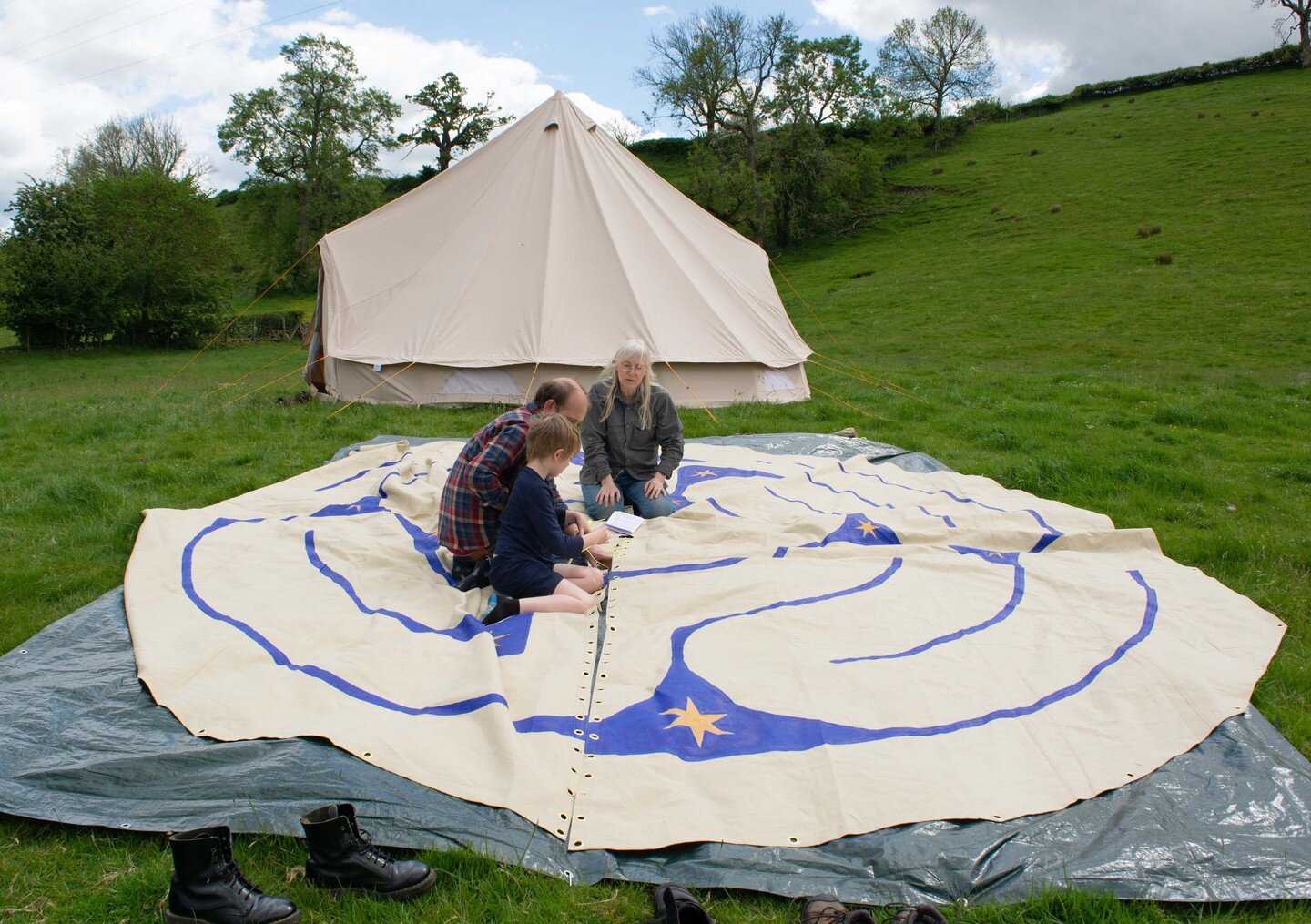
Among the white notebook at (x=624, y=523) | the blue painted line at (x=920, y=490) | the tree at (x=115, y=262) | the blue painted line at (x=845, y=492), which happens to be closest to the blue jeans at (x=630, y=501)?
the white notebook at (x=624, y=523)

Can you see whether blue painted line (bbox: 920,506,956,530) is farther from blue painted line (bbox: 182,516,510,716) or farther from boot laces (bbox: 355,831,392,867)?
boot laces (bbox: 355,831,392,867)

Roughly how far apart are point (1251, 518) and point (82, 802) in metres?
5.25

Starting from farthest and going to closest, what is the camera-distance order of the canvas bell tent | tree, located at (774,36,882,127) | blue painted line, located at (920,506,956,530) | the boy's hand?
tree, located at (774,36,882,127), the canvas bell tent, blue painted line, located at (920,506,956,530), the boy's hand

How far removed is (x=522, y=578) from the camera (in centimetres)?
295

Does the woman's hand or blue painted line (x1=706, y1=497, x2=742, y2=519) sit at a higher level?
the woman's hand

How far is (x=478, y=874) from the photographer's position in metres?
1.74

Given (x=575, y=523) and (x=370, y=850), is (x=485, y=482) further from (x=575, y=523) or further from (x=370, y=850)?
(x=370, y=850)

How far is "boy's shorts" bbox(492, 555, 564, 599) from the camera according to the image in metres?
2.95

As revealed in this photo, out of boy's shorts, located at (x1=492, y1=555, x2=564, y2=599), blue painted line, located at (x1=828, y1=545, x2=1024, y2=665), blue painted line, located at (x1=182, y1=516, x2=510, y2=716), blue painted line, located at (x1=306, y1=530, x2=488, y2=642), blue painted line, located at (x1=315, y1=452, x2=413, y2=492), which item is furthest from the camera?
blue painted line, located at (x1=315, y1=452, x2=413, y2=492)

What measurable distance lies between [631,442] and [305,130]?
92.2ft

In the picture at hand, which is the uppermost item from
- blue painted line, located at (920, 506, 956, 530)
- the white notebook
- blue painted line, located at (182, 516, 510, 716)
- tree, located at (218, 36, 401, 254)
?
tree, located at (218, 36, 401, 254)

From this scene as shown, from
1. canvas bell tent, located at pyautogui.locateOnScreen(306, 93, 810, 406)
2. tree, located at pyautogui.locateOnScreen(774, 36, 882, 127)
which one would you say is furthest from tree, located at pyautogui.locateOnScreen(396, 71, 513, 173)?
canvas bell tent, located at pyautogui.locateOnScreen(306, 93, 810, 406)

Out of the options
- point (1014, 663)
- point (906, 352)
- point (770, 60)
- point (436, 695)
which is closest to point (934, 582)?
point (1014, 663)

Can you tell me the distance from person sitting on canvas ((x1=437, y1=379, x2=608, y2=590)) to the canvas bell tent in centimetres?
377
